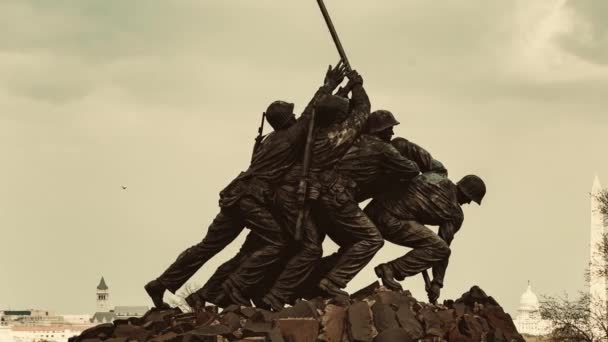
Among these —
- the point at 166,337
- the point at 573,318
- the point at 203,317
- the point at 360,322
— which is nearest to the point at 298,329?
the point at 360,322

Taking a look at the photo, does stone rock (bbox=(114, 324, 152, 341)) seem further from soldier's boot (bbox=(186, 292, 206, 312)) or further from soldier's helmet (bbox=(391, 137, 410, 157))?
soldier's helmet (bbox=(391, 137, 410, 157))

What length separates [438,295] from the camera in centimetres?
2239

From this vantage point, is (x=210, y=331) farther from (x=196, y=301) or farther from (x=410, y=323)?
(x=410, y=323)

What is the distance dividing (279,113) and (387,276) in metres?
2.37

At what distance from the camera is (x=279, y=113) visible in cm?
2184

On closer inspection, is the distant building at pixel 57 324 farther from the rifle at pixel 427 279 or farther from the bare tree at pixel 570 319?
the rifle at pixel 427 279

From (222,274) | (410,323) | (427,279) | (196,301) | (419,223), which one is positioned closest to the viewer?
(410,323)

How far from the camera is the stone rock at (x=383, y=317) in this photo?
66.7 ft

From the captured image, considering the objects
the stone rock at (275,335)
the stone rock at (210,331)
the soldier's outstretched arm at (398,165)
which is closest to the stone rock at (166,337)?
the stone rock at (210,331)

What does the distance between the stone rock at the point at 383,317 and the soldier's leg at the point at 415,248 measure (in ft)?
4.99

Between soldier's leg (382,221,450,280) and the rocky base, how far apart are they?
2.02 feet

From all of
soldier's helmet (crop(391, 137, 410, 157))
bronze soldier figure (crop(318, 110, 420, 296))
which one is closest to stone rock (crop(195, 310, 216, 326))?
bronze soldier figure (crop(318, 110, 420, 296))

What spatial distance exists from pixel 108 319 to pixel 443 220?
3865 inches

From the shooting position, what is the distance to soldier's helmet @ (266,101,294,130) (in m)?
21.9
